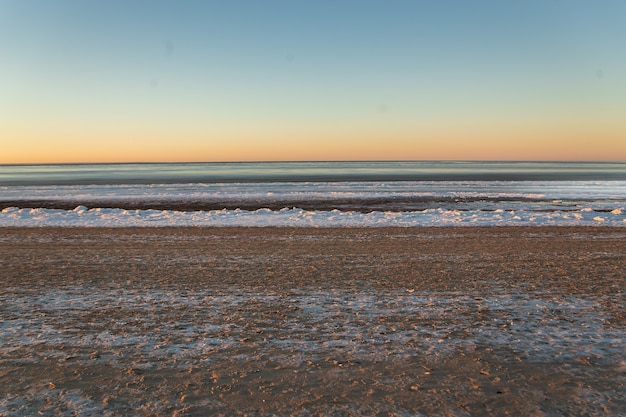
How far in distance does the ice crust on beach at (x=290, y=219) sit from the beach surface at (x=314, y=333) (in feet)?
17.8

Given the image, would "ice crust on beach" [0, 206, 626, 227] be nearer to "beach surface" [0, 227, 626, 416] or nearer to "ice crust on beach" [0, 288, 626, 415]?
"beach surface" [0, 227, 626, 416]

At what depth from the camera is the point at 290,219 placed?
17203mm

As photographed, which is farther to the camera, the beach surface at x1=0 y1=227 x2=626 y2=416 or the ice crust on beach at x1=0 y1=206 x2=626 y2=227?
the ice crust on beach at x1=0 y1=206 x2=626 y2=227

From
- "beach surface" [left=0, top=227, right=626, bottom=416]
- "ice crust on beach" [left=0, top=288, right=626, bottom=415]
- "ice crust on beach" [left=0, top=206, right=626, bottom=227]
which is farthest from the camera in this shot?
"ice crust on beach" [left=0, top=206, right=626, bottom=227]

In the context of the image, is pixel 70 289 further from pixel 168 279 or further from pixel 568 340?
pixel 568 340

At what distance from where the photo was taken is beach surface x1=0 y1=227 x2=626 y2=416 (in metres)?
3.90

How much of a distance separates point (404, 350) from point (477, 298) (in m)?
2.45

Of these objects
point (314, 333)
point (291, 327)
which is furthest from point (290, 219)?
point (314, 333)

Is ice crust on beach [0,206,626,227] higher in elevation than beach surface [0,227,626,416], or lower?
lower

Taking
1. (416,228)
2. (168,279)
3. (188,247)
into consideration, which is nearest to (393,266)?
(168,279)

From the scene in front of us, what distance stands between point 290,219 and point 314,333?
38.8 ft

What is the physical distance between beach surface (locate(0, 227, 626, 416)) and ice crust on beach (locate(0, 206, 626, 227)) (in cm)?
542

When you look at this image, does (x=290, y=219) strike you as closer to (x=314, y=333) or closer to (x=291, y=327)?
(x=291, y=327)

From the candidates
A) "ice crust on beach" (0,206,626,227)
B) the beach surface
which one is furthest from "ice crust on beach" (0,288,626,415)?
"ice crust on beach" (0,206,626,227)
